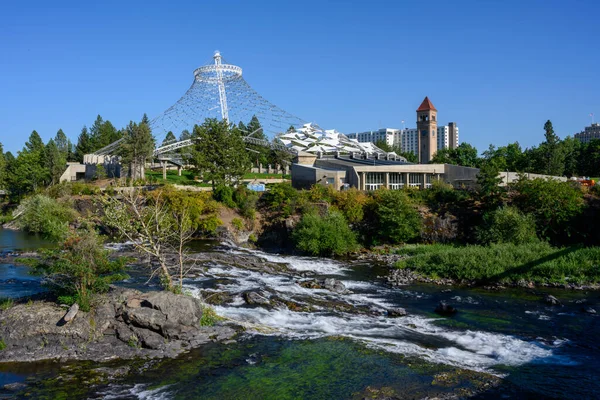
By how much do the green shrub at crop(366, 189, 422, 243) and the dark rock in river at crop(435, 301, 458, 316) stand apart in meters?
17.7

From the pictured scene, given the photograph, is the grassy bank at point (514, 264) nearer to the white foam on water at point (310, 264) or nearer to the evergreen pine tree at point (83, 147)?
the white foam on water at point (310, 264)

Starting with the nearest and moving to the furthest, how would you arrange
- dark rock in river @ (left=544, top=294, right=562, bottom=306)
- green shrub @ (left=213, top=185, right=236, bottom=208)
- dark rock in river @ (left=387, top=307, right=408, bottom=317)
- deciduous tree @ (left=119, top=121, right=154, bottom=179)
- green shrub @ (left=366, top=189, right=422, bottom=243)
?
dark rock in river @ (left=387, top=307, right=408, bottom=317) → dark rock in river @ (left=544, top=294, right=562, bottom=306) → green shrub @ (left=366, top=189, right=422, bottom=243) → green shrub @ (left=213, top=185, right=236, bottom=208) → deciduous tree @ (left=119, top=121, right=154, bottom=179)

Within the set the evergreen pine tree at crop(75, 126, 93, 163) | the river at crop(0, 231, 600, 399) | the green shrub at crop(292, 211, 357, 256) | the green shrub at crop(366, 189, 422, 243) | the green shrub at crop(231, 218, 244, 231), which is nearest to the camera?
the river at crop(0, 231, 600, 399)

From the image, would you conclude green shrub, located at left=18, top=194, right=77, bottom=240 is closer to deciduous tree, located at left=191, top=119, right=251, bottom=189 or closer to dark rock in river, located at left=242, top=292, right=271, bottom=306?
deciduous tree, located at left=191, top=119, right=251, bottom=189

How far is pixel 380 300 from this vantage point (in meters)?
24.4

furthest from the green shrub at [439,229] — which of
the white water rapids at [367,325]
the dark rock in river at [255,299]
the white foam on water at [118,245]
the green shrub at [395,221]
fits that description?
the white foam on water at [118,245]

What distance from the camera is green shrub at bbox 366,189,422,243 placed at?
133 feet

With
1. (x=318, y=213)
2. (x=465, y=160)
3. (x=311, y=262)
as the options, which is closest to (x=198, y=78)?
(x=465, y=160)

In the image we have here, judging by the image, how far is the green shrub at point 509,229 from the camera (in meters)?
35.1

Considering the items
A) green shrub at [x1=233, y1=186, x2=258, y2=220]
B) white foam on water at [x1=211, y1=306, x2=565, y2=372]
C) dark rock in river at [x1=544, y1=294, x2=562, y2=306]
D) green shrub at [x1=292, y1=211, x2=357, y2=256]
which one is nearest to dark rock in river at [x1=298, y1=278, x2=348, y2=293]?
white foam on water at [x1=211, y1=306, x2=565, y2=372]

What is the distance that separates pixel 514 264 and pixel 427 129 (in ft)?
213

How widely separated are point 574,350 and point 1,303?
22042 mm

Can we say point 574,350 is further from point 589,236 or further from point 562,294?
point 589,236

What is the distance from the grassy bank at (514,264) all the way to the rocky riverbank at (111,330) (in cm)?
1610
